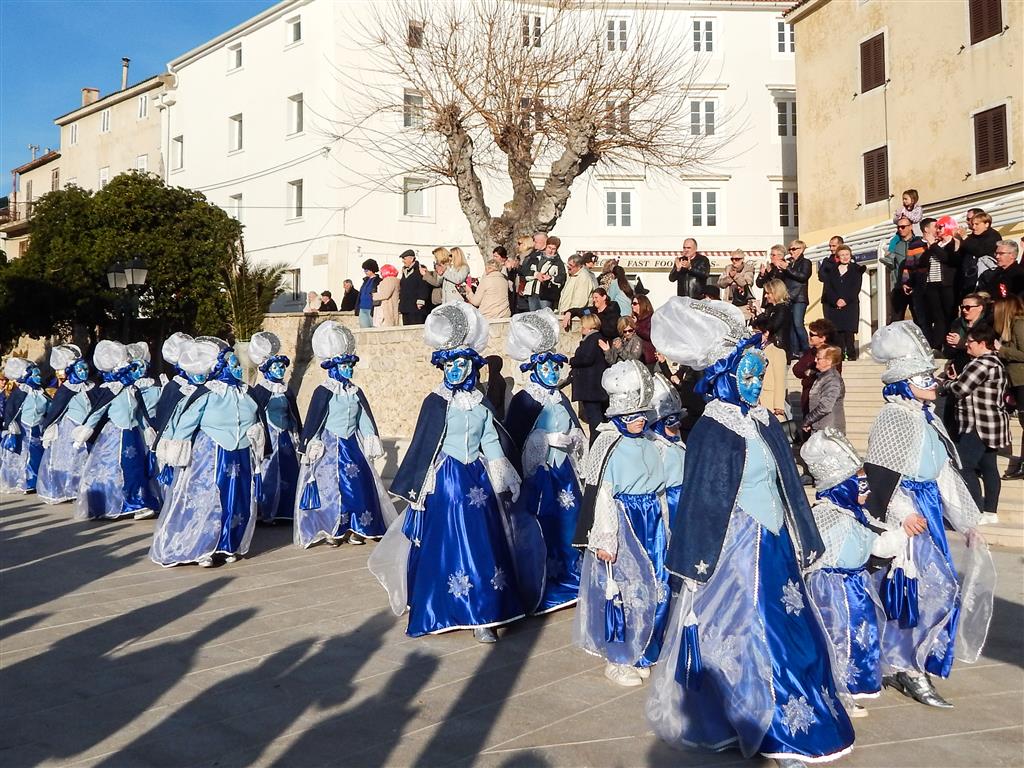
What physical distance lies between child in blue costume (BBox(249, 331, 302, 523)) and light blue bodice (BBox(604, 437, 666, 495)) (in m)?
6.28

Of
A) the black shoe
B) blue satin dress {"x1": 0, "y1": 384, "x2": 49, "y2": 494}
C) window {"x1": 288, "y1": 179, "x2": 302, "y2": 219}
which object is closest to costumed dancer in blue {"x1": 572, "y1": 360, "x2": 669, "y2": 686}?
the black shoe

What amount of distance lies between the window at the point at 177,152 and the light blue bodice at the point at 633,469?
34.2 meters

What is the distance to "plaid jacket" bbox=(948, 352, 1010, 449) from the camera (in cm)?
869

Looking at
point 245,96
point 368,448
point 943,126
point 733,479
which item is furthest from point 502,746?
point 245,96

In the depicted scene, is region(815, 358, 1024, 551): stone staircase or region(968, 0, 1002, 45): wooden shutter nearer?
region(815, 358, 1024, 551): stone staircase

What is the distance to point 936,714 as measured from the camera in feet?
16.3

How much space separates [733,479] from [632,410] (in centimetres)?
120

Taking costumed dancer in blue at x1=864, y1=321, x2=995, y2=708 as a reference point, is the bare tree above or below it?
above

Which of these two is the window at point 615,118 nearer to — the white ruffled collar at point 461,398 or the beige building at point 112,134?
the white ruffled collar at point 461,398

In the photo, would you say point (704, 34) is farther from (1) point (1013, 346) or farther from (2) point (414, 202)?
(1) point (1013, 346)

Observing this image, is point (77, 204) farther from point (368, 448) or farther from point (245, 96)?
point (368, 448)

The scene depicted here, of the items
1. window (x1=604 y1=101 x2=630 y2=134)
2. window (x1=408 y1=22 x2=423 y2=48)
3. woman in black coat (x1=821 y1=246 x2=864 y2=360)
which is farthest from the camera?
window (x1=408 y1=22 x2=423 y2=48)

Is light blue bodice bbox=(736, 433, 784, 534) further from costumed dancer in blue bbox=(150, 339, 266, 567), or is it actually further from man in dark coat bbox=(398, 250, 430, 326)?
man in dark coat bbox=(398, 250, 430, 326)

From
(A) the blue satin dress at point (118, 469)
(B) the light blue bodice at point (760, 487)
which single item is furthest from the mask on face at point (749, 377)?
(A) the blue satin dress at point (118, 469)
